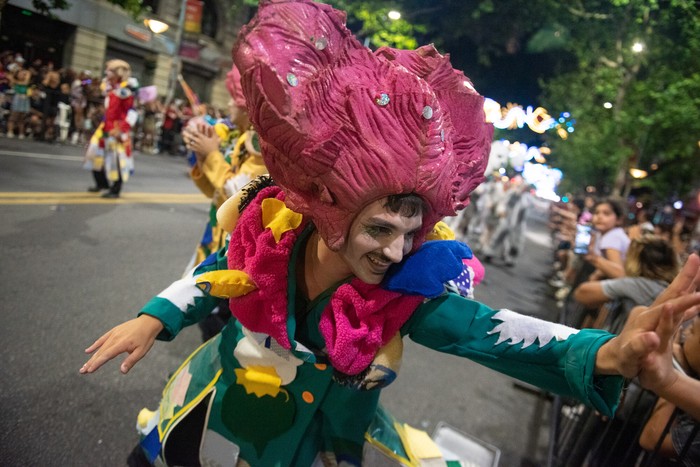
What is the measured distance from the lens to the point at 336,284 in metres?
1.52

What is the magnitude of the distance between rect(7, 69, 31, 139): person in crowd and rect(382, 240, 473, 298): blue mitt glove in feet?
36.3

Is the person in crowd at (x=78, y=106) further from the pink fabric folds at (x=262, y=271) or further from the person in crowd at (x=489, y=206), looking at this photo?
the pink fabric folds at (x=262, y=271)

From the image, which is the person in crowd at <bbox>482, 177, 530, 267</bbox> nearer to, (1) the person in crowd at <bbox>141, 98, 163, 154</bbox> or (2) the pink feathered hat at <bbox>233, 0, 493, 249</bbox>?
(2) the pink feathered hat at <bbox>233, 0, 493, 249</bbox>

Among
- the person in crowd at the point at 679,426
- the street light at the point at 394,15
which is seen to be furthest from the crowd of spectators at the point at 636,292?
the street light at the point at 394,15

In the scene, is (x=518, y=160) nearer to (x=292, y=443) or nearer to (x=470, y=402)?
(x=470, y=402)

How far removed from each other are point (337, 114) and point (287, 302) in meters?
0.62

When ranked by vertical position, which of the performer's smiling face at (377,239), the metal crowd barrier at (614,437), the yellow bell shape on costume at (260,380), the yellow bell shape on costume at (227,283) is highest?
the performer's smiling face at (377,239)

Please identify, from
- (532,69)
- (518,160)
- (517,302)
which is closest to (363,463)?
(517,302)

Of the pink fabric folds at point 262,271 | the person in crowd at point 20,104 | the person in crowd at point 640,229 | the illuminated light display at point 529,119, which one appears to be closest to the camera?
the pink fabric folds at point 262,271

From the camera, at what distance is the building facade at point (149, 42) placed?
13812 millimetres

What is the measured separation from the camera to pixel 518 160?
461 inches

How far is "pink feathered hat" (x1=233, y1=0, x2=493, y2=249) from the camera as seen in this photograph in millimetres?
1139

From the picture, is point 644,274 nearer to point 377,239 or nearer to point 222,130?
point 377,239

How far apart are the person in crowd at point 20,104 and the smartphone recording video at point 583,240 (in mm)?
10557
